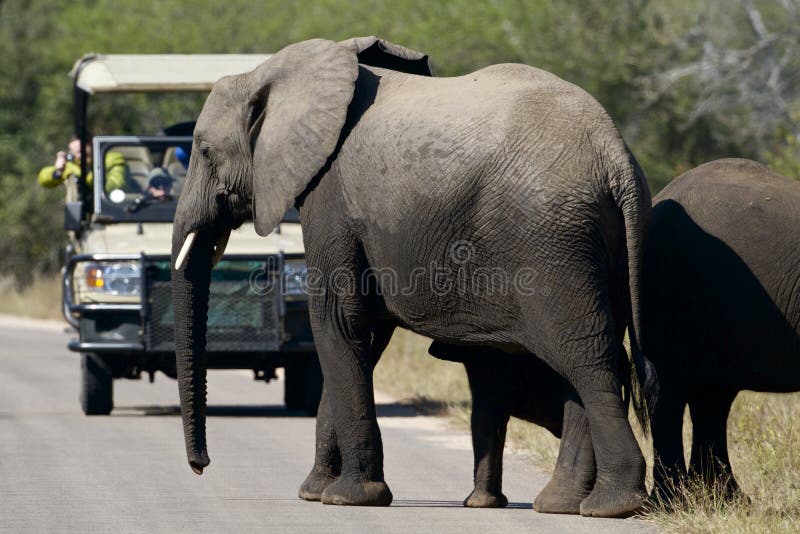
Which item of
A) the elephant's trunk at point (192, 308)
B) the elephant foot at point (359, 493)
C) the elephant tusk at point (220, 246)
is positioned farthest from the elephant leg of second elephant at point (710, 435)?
the elephant tusk at point (220, 246)

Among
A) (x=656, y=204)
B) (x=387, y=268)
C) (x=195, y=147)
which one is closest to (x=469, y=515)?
(x=387, y=268)

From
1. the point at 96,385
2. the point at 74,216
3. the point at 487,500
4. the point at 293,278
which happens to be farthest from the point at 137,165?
the point at 487,500

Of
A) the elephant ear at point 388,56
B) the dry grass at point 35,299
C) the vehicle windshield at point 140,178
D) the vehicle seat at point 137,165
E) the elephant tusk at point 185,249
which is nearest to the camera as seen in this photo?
the elephant ear at point 388,56

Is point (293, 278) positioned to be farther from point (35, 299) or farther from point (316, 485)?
point (35, 299)

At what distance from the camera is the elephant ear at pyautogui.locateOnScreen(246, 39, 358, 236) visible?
8.73 metres

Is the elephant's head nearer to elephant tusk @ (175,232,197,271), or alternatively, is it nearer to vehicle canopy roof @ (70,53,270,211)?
elephant tusk @ (175,232,197,271)

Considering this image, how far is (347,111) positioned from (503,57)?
2109 cm

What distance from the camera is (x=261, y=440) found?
12.4 metres

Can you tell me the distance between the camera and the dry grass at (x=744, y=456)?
7742 mm

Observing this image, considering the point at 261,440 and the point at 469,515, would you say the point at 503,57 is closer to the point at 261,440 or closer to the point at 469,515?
the point at 261,440

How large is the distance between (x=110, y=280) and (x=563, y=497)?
6.10 meters

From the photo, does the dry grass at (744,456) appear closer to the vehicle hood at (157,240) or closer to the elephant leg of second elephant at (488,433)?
the elephant leg of second elephant at (488,433)

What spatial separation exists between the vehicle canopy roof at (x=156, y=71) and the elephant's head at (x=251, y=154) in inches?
196

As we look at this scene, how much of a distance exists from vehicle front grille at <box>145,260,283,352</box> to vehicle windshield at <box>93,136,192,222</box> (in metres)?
1.29
